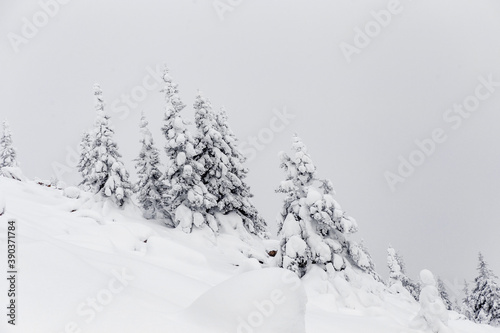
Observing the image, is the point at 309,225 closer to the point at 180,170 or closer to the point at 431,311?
the point at 431,311

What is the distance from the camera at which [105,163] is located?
22297 millimetres

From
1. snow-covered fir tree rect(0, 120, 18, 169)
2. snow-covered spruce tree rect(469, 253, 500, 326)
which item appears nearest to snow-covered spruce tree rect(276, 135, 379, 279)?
snow-covered spruce tree rect(469, 253, 500, 326)

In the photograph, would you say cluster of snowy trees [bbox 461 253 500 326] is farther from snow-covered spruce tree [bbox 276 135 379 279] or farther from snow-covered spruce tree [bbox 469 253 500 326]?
snow-covered spruce tree [bbox 276 135 379 279]

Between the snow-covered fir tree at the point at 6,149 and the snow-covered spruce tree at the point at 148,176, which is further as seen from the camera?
the snow-covered fir tree at the point at 6,149

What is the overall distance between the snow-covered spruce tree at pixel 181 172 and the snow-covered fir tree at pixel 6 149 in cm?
2320

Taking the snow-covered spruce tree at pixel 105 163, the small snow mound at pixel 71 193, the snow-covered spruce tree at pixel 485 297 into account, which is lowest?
the small snow mound at pixel 71 193

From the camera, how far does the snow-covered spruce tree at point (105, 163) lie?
21.8 meters

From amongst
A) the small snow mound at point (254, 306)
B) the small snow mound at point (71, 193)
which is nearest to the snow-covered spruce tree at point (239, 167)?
the small snow mound at point (71, 193)

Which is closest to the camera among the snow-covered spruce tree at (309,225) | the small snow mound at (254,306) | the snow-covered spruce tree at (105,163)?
the small snow mound at (254,306)

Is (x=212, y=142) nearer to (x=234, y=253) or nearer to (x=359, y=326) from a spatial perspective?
(x=234, y=253)

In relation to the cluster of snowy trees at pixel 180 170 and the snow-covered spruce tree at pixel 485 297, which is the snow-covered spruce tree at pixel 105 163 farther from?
the snow-covered spruce tree at pixel 485 297

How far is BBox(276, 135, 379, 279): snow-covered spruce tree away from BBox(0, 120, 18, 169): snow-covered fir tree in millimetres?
33538

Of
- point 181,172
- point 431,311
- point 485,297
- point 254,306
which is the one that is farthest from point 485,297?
point 254,306

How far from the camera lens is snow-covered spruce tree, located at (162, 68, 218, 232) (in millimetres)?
22531
